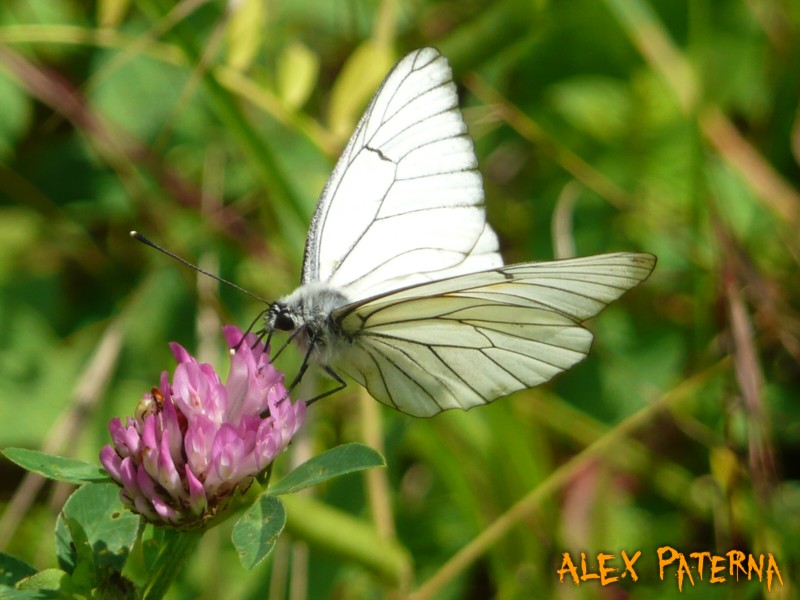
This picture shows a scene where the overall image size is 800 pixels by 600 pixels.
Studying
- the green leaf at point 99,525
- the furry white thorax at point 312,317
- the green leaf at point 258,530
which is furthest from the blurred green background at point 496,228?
the green leaf at point 258,530

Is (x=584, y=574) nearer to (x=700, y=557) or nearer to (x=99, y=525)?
(x=700, y=557)

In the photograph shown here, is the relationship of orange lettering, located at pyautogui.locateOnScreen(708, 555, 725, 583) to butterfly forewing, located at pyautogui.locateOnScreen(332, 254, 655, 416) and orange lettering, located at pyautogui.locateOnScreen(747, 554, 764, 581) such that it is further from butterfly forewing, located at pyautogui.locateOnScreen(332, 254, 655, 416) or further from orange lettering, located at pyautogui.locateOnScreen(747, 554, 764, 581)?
butterfly forewing, located at pyautogui.locateOnScreen(332, 254, 655, 416)

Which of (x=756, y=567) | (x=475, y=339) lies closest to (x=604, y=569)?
(x=756, y=567)

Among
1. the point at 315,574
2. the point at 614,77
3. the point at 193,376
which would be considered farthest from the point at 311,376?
the point at 614,77

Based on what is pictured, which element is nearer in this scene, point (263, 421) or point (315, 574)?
point (263, 421)

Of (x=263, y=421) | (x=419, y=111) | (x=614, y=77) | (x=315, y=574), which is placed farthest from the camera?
(x=614, y=77)

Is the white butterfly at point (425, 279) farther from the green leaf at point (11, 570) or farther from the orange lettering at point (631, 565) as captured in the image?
the orange lettering at point (631, 565)

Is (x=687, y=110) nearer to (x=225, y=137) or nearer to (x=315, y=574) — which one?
(x=225, y=137)
